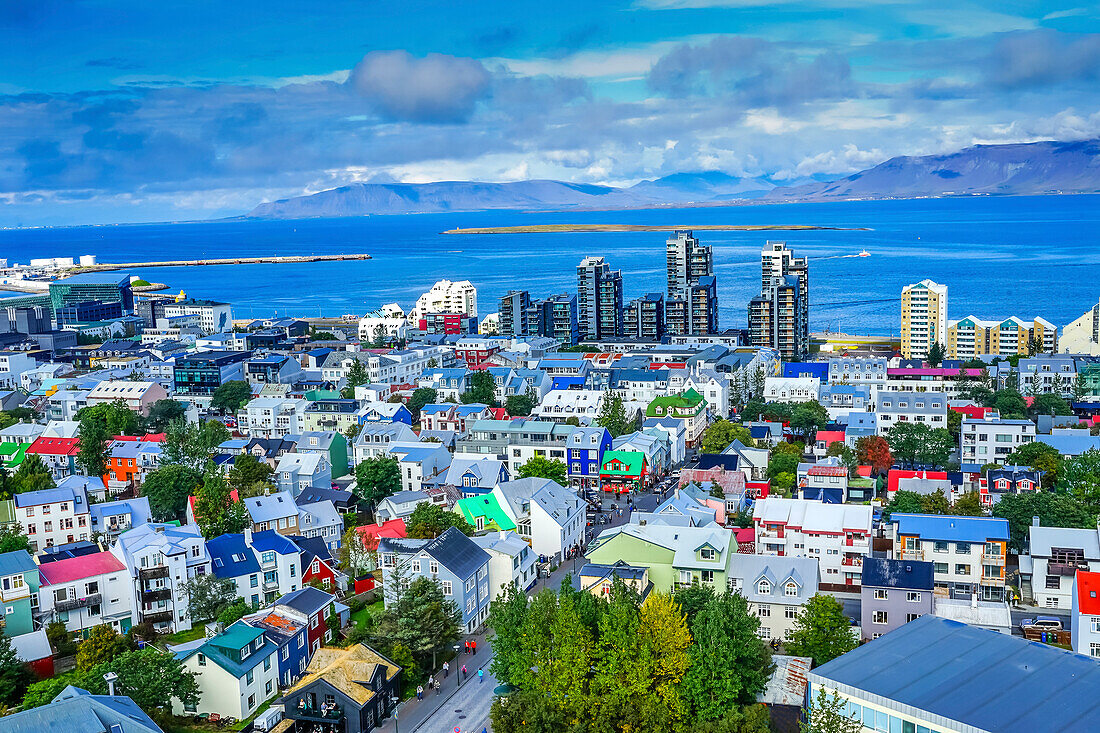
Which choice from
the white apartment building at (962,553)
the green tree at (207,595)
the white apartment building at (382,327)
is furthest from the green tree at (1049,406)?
the white apartment building at (382,327)

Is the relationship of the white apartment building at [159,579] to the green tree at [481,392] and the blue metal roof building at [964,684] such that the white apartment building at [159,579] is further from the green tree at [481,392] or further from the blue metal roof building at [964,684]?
the green tree at [481,392]

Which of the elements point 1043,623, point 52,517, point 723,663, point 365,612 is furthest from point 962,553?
point 52,517

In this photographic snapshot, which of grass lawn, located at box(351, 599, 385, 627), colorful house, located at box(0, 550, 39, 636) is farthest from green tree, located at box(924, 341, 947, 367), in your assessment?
colorful house, located at box(0, 550, 39, 636)

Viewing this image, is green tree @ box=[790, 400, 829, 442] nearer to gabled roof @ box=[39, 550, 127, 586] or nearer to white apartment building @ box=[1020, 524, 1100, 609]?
white apartment building @ box=[1020, 524, 1100, 609]

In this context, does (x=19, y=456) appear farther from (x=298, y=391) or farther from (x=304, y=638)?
(x=304, y=638)

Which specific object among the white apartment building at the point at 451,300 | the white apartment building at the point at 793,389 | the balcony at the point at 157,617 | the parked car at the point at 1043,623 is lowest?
the balcony at the point at 157,617
